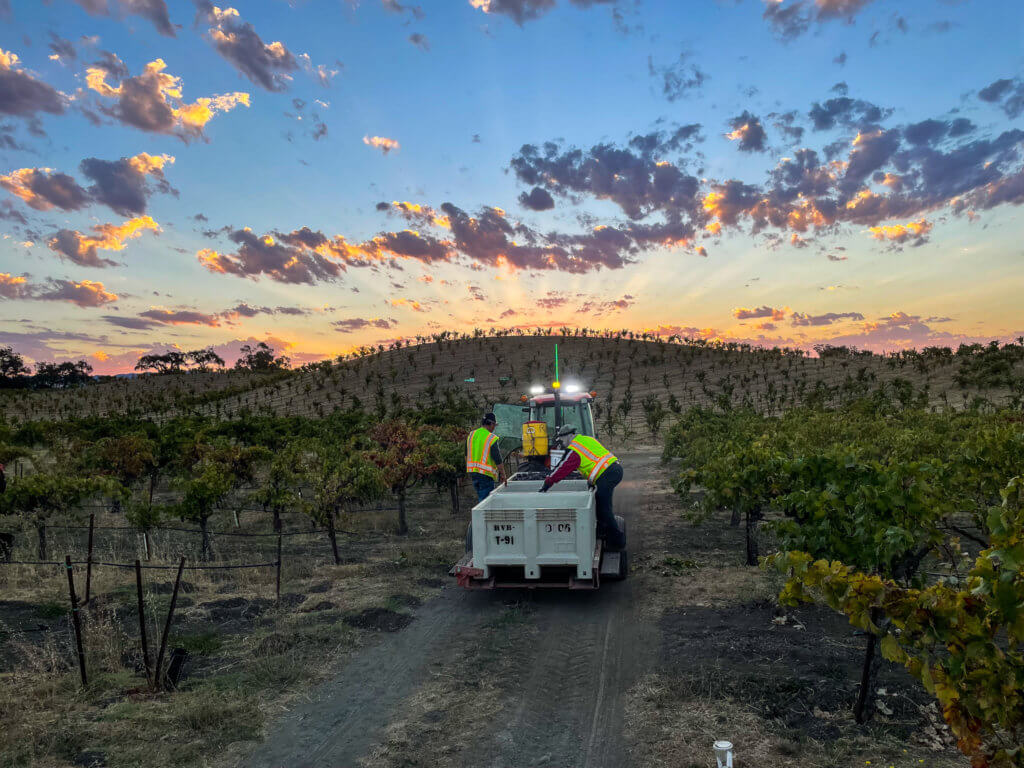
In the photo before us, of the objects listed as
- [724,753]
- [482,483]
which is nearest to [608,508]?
[482,483]

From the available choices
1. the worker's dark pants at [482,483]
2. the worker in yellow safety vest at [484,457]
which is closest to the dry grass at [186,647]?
the worker's dark pants at [482,483]

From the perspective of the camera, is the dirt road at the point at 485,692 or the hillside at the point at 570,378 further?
the hillside at the point at 570,378

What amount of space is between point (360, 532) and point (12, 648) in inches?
336

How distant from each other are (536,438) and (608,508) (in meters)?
2.93

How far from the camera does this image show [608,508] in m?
10.4

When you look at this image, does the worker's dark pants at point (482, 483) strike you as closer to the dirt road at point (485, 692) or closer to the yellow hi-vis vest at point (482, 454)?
the yellow hi-vis vest at point (482, 454)

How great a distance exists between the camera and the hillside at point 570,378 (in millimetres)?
53125

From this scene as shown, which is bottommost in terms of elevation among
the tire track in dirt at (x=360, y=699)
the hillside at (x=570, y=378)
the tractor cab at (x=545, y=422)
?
the tire track in dirt at (x=360, y=699)

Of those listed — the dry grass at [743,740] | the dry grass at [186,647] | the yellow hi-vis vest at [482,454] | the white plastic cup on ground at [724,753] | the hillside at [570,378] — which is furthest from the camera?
the hillside at [570,378]

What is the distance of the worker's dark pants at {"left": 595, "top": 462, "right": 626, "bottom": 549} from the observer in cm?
1014

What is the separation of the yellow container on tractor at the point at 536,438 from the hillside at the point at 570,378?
3218 cm

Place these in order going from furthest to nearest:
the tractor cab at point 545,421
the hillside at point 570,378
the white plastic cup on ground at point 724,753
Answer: the hillside at point 570,378, the tractor cab at point 545,421, the white plastic cup on ground at point 724,753

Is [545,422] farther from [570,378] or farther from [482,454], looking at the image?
[570,378]

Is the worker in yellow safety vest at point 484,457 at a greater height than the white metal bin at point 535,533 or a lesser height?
greater
